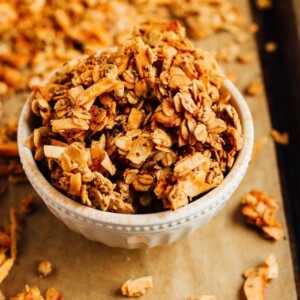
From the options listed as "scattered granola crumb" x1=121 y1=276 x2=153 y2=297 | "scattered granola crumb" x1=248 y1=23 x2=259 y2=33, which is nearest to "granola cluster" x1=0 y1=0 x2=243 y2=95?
"scattered granola crumb" x1=248 y1=23 x2=259 y2=33

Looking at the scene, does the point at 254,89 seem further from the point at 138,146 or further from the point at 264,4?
the point at 138,146

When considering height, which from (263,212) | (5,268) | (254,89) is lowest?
(5,268)

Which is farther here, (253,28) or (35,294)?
(253,28)

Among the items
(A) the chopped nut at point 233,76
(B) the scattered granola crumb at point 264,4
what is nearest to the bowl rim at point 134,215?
(A) the chopped nut at point 233,76

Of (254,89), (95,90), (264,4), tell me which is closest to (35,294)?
(95,90)

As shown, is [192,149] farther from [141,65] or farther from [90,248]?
[90,248]

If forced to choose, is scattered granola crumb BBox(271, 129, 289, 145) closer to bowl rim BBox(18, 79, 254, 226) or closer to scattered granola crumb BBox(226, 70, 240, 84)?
scattered granola crumb BBox(226, 70, 240, 84)

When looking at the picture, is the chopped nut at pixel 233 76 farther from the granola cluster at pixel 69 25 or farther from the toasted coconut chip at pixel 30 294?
the toasted coconut chip at pixel 30 294

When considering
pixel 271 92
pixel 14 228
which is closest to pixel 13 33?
pixel 14 228
